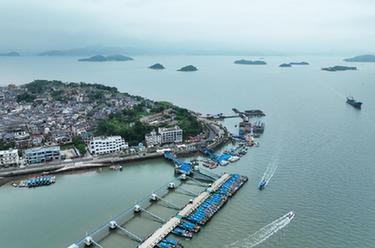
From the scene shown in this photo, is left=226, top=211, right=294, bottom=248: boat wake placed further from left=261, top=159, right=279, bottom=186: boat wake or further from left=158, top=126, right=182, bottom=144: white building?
left=158, top=126, right=182, bottom=144: white building

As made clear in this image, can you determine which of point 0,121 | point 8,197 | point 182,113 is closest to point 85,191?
point 8,197

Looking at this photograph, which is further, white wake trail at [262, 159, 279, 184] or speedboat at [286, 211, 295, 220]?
white wake trail at [262, 159, 279, 184]

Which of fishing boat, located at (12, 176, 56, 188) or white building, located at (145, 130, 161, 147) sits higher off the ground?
white building, located at (145, 130, 161, 147)

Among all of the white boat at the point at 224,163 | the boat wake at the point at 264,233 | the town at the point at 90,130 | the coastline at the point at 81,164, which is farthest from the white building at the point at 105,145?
the boat wake at the point at 264,233

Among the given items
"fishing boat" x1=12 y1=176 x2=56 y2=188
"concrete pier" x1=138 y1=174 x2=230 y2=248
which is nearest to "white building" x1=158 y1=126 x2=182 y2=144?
"concrete pier" x1=138 y1=174 x2=230 y2=248

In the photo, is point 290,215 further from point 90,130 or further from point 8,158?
point 90,130

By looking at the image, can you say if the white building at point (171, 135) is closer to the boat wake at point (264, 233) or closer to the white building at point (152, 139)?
the white building at point (152, 139)

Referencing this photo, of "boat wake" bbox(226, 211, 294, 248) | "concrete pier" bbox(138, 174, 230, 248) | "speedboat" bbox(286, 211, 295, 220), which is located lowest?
A: "boat wake" bbox(226, 211, 294, 248)

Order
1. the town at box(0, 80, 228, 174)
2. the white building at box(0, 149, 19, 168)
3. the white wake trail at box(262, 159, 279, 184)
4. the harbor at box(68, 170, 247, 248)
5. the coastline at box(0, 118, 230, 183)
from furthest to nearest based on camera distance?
1. the town at box(0, 80, 228, 174)
2. the white building at box(0, 149, 19, 168)
3. the coastline at box(0, 118, 230, 183)
4. the white wake trail at box(262, 159, 279, 184)
5. the harbor at box(68, 170, 247, 248)
